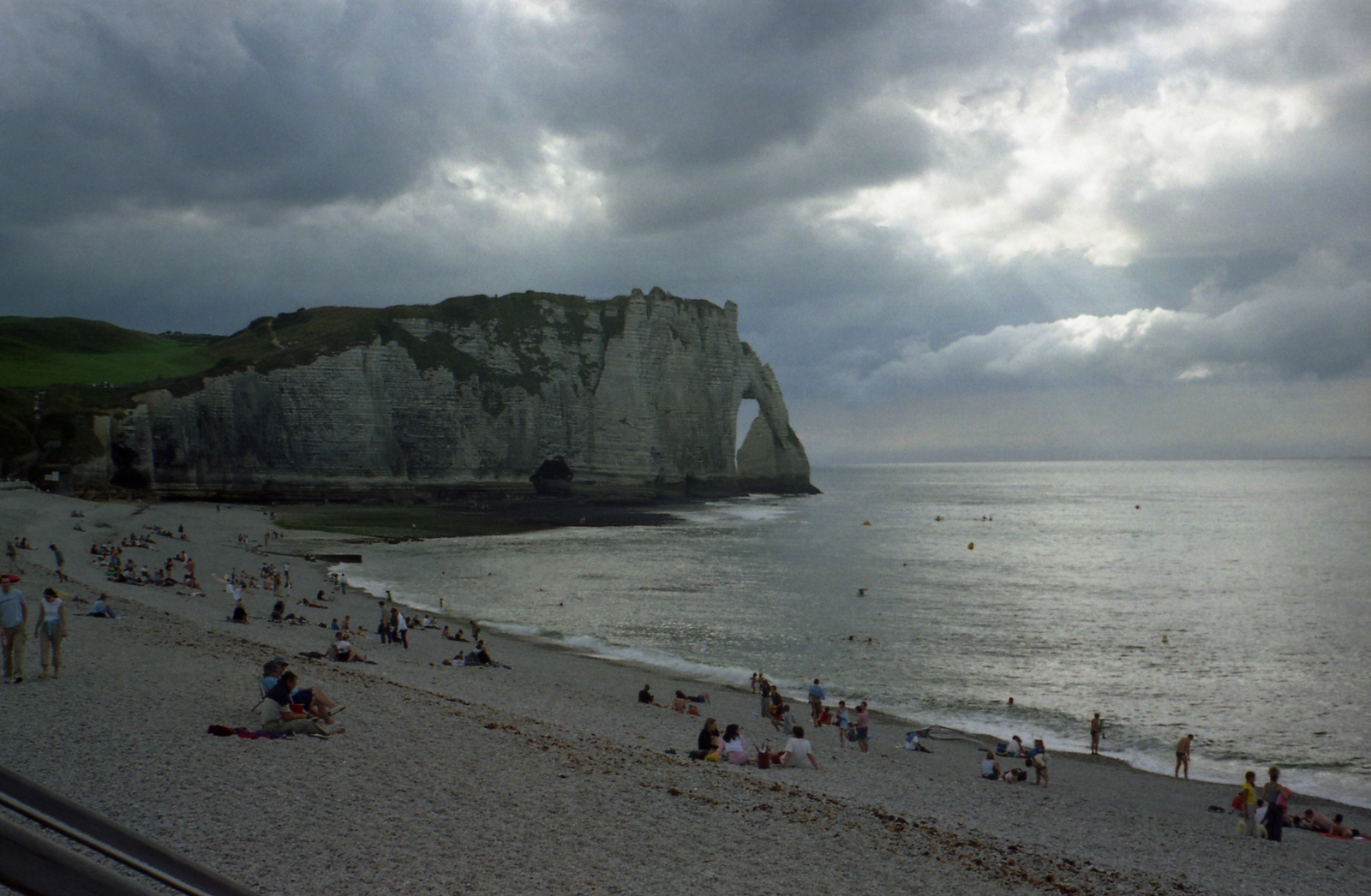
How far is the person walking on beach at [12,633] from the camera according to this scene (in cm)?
1171

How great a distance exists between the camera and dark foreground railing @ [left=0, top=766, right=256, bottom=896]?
1.64 m

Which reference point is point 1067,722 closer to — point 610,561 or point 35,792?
point 35,792

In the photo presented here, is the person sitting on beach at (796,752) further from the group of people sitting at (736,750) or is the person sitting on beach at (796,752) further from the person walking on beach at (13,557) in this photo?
the person walking on beach at (13,557)

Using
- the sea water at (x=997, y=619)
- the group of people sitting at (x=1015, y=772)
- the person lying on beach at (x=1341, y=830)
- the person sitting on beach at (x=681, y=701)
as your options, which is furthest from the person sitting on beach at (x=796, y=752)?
the person lying on beach at (x=1341, y=830)

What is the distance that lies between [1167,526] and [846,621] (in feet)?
214

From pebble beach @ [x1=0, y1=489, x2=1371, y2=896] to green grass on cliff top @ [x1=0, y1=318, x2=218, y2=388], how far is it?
72.7m

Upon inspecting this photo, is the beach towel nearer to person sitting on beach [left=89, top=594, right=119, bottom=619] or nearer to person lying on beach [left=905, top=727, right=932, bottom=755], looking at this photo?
person sitting on beach [left=89, top=594, right=119, bottom=619]

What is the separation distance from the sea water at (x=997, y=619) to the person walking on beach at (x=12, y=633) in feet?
47.3

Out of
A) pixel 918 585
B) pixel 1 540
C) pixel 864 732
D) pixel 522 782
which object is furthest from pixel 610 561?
pixel 522 782

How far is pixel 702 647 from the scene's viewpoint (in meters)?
28.4

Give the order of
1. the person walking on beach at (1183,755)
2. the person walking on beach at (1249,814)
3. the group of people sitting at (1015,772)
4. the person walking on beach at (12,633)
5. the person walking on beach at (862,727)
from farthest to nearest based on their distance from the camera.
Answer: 1. the person walking on beach at (862,727)
2. the person walking on beach at (1183,755)
3. the group of people sitting at (1015,772)
4. the person walking on beach at (1249,814)
5. the person walking on beach at (12,633)

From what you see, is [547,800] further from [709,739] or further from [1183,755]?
[1183,755]

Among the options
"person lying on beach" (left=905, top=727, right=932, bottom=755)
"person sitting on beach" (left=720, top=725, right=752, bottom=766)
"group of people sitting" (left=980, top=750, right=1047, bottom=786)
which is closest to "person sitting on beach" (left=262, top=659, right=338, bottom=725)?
"person sitting on beach" (left=720, top=725, right=752, bottom=766)

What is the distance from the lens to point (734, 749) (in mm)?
14102
